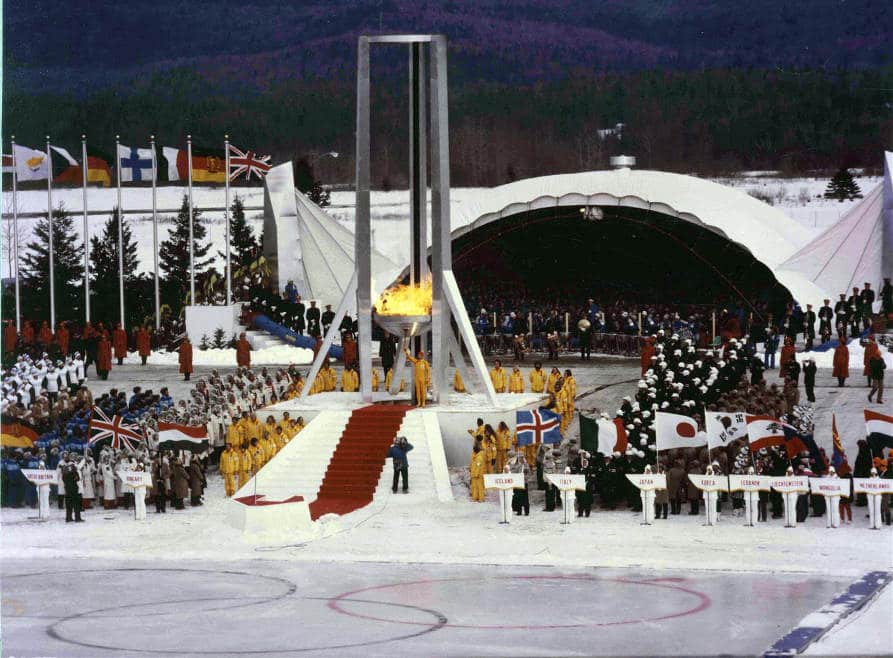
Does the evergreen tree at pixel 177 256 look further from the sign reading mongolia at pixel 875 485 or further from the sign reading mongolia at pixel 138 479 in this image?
the sign reading mongolia at pixel 875 485

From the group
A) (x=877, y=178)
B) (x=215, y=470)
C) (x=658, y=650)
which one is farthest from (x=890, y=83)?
(x=658, y=650)

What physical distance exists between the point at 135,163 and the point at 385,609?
2074 centimetres

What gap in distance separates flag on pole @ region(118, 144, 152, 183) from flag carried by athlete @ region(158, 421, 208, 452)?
12.6 meters

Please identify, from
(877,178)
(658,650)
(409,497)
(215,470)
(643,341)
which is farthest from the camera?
(877,178)

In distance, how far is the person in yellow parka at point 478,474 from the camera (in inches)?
1079

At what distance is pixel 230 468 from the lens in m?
28.0

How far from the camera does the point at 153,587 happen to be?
72.6 feet

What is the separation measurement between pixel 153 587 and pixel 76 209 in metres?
45.5

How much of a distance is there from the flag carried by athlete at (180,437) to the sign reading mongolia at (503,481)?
4712mm

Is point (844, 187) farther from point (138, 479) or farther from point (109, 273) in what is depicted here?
point (138, 479)

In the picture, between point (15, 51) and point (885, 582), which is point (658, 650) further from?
point (15, 51)

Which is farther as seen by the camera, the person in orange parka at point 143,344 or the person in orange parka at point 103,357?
the person in orange parka at point 143,344

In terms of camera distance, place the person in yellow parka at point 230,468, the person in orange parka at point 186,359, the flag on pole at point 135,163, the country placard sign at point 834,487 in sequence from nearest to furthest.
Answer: the country placard sign at point 834,487, the person in yellow parka at point 230,468, the person in orange parka at point 186,359, the flag on pole at point 135,163

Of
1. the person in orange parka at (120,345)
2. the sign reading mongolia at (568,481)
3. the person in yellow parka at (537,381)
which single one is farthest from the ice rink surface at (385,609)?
the person in orange parka at (120,345)
